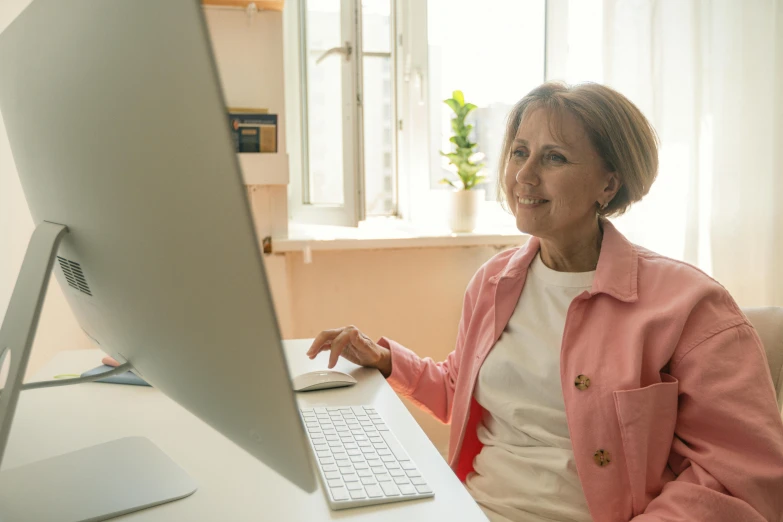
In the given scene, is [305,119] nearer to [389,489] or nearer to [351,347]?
[351,347]

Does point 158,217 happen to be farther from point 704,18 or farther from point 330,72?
point 704,18

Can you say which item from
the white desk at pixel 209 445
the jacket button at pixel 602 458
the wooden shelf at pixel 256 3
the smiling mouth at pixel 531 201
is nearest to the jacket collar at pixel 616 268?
the smiling mouth at pixel 531 201

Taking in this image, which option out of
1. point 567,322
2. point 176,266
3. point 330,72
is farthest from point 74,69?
point 330,72

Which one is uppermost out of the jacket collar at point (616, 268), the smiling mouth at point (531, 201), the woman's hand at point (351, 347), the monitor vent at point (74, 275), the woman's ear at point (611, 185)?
the woman's ear at point (611, 185)

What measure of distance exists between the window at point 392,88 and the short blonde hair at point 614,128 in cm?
84

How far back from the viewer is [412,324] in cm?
223

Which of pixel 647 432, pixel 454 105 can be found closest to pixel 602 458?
pixel 647 432

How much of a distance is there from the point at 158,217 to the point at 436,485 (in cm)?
46

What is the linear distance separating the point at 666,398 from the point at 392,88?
5.12ft

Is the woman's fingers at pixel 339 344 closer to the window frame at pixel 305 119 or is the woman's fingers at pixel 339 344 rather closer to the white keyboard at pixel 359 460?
the white keyboard at pixel 359 460

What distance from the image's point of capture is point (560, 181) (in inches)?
48.3

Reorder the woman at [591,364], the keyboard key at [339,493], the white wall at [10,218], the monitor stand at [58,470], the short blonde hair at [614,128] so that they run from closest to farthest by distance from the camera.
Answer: the monitor stand at [58,470] < the keyboard key at [339,493] < the woman at [591,364] < the short blonde hair at [614,128] < the white wall at [10,218]

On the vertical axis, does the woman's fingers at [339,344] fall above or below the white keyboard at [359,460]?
above

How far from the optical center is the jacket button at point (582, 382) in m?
1.06
